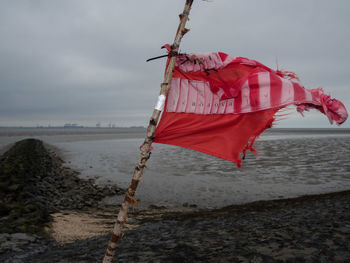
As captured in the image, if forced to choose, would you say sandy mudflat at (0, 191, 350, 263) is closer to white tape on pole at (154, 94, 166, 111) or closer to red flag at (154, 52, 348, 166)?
red flag at (154, 52, 348, 166)

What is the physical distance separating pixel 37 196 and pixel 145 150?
27.7 ft

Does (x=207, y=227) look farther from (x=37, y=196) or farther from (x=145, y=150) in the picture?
(x=37, y=196)

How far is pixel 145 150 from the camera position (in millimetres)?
3301

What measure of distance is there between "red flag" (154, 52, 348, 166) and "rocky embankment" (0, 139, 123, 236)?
188 inches

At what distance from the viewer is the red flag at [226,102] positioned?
3.77 meters

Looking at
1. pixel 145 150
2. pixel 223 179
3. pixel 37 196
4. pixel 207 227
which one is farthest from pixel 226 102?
pixel 223 179

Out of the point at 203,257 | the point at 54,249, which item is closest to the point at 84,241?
the point at 54,249

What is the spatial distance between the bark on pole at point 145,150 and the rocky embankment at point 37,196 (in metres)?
3.84

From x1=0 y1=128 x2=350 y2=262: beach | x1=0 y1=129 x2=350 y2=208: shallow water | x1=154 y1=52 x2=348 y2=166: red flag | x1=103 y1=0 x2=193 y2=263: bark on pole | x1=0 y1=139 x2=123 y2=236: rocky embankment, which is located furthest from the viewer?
x1=0 y1=129 x2=350 y2=208: shallow water

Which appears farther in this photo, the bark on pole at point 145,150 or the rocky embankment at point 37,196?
the rocky embankment at point 37,196

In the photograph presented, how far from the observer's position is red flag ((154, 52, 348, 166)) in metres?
3.77

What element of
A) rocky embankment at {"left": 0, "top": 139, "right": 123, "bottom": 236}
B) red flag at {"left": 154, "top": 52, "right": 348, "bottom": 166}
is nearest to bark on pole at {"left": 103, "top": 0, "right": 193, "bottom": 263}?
red flag at {"left": 154, "top": 52, "right": 348, "bottom": 166}

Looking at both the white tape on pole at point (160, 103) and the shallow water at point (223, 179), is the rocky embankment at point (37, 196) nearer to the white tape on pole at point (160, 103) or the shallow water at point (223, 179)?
the shallow water at point (223, 179)

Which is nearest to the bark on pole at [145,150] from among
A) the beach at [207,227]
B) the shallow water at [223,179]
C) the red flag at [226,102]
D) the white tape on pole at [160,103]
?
the white tape on pole at [160,103]
